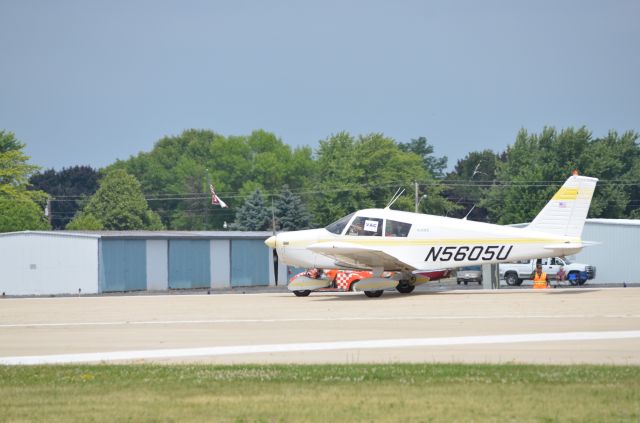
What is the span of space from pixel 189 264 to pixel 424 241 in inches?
923

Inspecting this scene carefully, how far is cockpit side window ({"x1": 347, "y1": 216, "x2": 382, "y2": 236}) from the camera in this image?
88.9 ft

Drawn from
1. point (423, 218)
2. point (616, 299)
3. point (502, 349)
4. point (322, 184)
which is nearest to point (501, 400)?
point (502, 349)

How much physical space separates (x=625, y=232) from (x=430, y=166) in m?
90.9

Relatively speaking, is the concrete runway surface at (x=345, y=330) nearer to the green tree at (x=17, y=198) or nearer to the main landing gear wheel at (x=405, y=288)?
the main landing gear wheel at (x=405, y=288)

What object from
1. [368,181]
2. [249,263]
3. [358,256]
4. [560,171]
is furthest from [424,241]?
[368,181]

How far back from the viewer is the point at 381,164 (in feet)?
314

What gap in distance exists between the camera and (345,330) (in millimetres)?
17719

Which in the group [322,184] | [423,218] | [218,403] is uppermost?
[322,184]

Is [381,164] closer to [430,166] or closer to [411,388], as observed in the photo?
[430,166]

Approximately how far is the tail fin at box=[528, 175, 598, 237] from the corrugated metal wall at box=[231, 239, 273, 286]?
87.3ft

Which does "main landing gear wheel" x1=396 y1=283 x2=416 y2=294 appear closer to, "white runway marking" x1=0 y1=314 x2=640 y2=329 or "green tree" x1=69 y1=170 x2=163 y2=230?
"white runway marking" x1=0 y1=314 x2=640 y2=329

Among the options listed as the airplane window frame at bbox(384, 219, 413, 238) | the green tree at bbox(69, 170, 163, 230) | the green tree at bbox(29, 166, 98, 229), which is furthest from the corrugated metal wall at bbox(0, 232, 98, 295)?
the green tree at bbox(29, 166, 98, 229)

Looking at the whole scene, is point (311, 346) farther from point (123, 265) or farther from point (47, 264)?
point (47, 264)

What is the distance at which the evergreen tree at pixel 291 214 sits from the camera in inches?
2982
